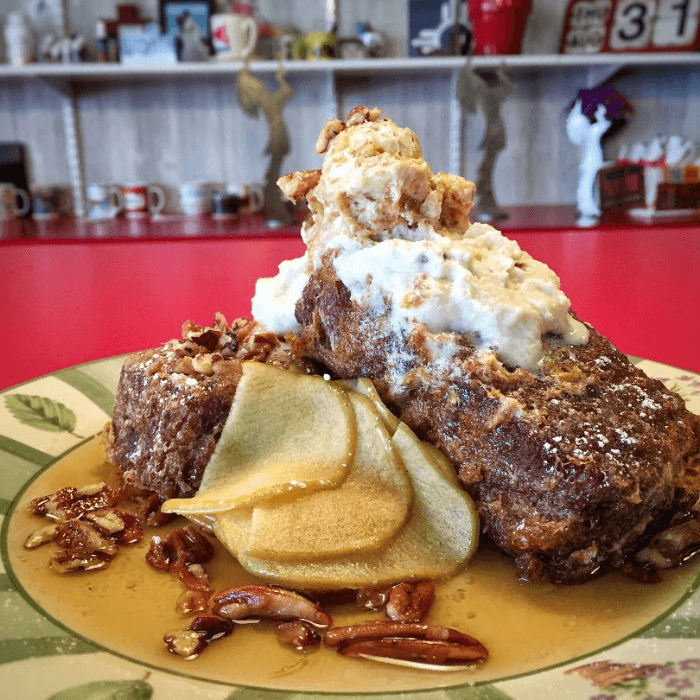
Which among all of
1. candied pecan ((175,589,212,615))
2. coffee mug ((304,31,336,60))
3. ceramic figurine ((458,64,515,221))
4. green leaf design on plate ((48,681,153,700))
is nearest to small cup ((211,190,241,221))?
coffee mug ((304,31,336,60))

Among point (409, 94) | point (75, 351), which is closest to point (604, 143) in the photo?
point (409, 94)

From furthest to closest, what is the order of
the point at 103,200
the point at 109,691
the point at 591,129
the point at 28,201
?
the point at 28,201 → the point at 103,200 → the point at 591,129 → the point at 109,691

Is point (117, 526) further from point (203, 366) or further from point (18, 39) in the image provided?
point (18, 39)

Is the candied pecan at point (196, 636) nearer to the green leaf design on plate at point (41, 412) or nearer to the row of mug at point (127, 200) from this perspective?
the green leaf design on plate at point (41, 412)

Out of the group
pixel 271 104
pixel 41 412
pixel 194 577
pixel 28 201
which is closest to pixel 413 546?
pixel 194 577

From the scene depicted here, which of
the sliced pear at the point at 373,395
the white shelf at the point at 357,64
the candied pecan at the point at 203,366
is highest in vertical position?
the white shelf at the point at 357,64

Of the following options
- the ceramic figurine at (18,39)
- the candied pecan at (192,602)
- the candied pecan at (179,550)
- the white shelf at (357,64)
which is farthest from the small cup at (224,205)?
the candied pecan at (192,602)

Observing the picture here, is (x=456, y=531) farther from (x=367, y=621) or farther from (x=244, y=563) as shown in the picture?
(x=244, y=563)
